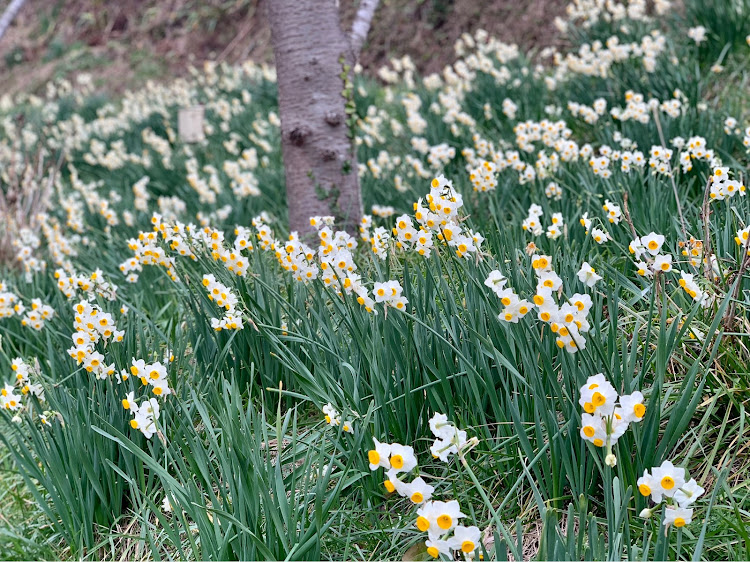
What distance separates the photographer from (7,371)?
9.81 feet

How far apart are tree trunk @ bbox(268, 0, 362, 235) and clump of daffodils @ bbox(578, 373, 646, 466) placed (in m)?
2.21

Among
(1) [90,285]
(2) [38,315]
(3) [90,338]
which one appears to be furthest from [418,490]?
(2) [38,315]

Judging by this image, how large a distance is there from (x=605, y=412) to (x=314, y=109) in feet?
7.98

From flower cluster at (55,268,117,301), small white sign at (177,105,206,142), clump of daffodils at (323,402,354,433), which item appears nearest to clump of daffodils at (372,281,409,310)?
clump of daffodils at (323,402,354,433)

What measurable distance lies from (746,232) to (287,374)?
136cm

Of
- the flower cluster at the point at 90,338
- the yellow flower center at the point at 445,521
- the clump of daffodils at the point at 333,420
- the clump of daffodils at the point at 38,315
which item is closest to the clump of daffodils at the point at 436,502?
the yellow flower center at the point at 445,521

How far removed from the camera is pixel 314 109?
333 cm

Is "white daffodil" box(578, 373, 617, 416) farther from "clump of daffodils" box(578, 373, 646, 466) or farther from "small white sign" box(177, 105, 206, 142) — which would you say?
"small white sign" box(177, 105, 206, 142)

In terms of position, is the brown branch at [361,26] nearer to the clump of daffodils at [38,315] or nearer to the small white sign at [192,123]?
the clump of daffodils at [38,315]

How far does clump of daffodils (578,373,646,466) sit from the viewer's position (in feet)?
4.03

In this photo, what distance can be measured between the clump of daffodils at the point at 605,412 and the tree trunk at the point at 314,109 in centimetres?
221

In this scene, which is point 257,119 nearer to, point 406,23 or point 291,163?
point 291,163

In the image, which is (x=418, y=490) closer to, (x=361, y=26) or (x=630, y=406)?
(x=630, y=406)

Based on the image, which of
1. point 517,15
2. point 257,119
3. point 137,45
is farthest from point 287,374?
point 137,45
